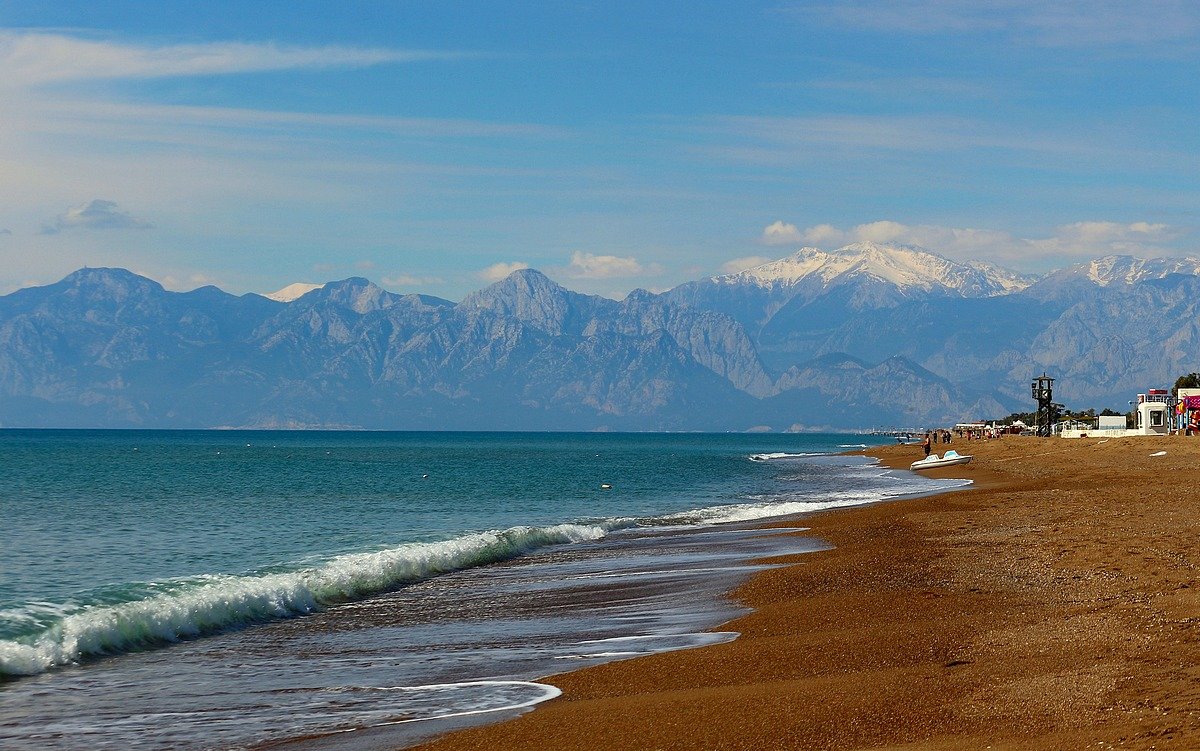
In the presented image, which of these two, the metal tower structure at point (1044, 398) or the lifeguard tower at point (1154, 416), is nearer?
the lifeguard tower at point (1154, 416)

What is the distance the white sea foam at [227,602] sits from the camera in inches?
635

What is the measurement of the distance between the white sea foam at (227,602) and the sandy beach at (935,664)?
7361 mm

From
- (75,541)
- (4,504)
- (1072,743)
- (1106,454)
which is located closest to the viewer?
(1072,743)

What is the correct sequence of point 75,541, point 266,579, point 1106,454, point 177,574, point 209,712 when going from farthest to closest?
1. point 1106,454
2. point 75,541
3. point 177,574
4. point 266,579
5. point 209,712

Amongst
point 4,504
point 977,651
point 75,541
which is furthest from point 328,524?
point 977,651

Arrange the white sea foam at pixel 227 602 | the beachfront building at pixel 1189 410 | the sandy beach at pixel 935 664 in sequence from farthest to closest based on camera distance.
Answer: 1. the beachfront building at pixel 1189 410
2. the white sea foam at pixel 227 602
3. the sandy beach at pixel 935 664

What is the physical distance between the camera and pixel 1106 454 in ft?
230

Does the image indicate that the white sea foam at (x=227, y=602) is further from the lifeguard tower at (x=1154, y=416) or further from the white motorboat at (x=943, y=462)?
the lifeguard tower at (x=1154, y=416)

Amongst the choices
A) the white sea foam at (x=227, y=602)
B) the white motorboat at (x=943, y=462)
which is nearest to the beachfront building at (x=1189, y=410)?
the white motorboat at (x=943, y=462)

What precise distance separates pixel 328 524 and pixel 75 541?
8.89 m

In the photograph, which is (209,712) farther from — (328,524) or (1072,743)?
(328,524)

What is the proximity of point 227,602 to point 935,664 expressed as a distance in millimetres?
12354

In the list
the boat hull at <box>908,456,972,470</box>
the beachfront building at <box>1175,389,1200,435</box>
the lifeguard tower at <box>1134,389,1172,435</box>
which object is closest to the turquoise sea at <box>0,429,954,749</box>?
the boat hull at <box>908,456,972,470</box>

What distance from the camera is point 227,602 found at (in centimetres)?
1975
